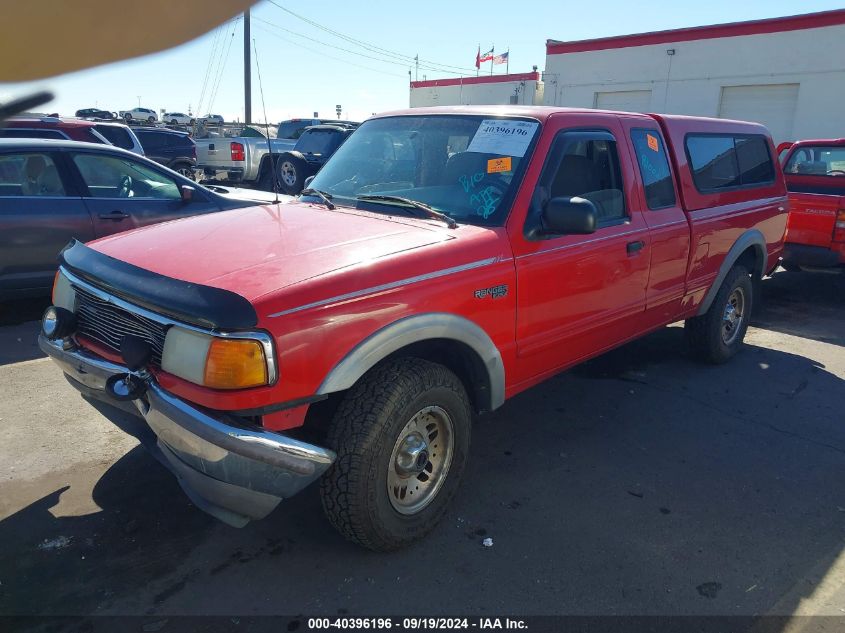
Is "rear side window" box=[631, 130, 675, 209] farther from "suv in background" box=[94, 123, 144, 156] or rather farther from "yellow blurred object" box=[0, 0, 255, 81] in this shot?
"suv in background" box=[94, 123, 144, 156]

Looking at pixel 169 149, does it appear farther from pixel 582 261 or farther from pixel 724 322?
pixel 582 261

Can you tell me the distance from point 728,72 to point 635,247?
2147 cm

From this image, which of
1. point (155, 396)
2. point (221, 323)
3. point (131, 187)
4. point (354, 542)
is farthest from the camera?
point (131, 187)

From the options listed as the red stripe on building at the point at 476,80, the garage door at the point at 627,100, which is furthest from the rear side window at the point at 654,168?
the red stripe on building at the point at 476,80

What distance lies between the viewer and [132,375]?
2436mm

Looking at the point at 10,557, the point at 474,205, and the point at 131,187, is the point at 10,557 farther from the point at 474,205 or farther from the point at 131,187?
the point at 131,187

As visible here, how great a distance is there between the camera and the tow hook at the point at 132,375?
2.40 meters

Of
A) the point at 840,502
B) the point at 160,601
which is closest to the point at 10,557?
the point at 160,601

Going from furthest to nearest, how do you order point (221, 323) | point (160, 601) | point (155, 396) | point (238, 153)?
point (238, 153)
point (160, 601)
point (155, 396)
point (221, 323)

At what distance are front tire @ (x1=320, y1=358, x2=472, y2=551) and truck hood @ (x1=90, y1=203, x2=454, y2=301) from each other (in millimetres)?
531

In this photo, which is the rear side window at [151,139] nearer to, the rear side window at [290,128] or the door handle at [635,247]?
the rear side window at [290,128]

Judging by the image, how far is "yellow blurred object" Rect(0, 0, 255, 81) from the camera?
992 millimetres

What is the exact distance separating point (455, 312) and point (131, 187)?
15.8ft

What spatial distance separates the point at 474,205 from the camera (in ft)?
11.0
